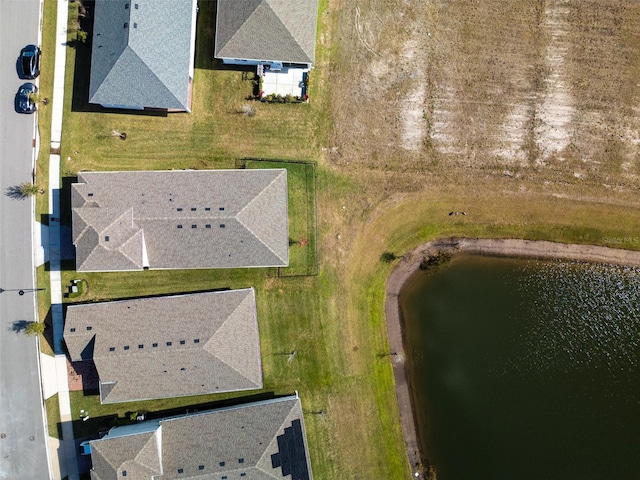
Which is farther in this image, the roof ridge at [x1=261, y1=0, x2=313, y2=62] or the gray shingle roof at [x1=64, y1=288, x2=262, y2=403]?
the roof ridge at [x1=261, y1=0, x2=313, y2=62]

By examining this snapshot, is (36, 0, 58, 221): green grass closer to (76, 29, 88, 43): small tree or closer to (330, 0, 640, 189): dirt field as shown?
(76, 29, 88, 43): small tree

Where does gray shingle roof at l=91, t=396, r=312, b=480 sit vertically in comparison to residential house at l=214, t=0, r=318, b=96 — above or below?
below

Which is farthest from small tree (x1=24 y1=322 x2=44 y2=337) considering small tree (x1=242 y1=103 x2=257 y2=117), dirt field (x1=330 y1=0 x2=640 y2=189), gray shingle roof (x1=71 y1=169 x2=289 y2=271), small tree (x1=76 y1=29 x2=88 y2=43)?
dirt field (x1=330 y1=0 x2=640 y2=189)

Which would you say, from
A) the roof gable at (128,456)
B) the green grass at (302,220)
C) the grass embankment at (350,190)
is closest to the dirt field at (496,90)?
the grass embankment at (350,190)

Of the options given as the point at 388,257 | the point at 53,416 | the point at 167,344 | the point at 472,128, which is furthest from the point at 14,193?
the point at 472,128

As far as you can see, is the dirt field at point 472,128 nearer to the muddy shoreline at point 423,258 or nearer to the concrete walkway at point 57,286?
the muddy shoreline at point 423,258

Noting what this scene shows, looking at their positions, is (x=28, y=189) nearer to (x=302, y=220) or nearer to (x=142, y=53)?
(x=142, y=53)
